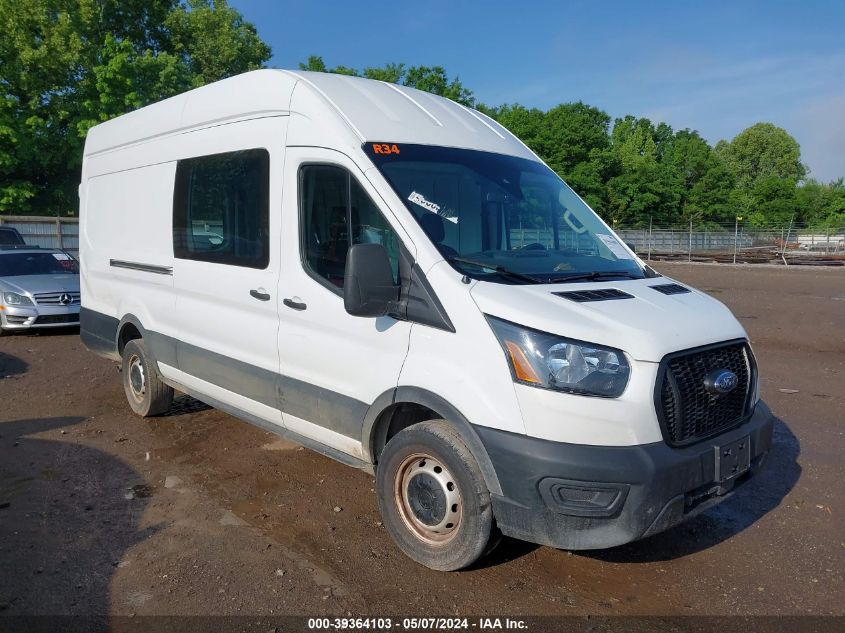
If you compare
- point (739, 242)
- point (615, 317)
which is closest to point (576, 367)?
point (615, 317)

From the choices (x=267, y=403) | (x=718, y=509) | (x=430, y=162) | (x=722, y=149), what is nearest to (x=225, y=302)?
(x=267, y=403)

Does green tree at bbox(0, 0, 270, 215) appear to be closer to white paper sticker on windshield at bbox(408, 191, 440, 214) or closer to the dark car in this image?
the dark car

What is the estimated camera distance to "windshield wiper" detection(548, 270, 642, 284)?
151 inches

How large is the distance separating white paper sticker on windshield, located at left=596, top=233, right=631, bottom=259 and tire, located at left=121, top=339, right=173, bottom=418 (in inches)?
160

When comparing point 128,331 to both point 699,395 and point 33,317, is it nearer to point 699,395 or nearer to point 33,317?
point 699,395

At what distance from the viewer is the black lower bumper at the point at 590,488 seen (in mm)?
3211

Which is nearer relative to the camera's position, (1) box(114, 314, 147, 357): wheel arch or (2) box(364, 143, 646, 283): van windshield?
(2) box(364, 143, 646, 283): van windshield

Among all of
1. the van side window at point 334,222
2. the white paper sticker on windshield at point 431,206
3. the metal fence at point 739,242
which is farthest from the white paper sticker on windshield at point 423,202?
the metal fence at point 739,242

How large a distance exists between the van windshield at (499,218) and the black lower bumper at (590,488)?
92cm

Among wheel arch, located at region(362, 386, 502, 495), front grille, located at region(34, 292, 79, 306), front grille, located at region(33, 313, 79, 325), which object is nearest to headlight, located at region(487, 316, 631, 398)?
wheel arch, located at region(362, 386, 502, 495)

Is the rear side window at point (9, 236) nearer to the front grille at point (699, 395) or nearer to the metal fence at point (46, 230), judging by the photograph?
the metal fence at point (46, 230)

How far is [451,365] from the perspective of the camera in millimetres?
3516

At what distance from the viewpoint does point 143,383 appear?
6.63m

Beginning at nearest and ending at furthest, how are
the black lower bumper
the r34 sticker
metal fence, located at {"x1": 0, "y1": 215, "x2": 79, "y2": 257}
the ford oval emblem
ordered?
the black lower bumper, the ford oval emblem, the r34 sticker, metal fence, located at {"x1": 0, "y1": 215, "x2": 79, "y2": 257}
